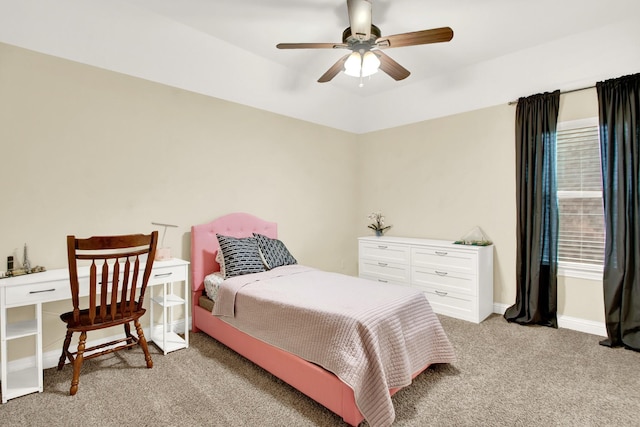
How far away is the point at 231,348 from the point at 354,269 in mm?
2653

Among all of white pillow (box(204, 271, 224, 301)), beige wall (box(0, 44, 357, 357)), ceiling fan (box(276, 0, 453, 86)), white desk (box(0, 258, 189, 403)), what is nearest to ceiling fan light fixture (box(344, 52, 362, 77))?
ceiling fan (box(276, 0, 453, 86))

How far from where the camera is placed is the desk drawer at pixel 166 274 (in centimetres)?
256

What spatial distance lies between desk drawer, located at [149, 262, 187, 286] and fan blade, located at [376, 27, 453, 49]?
240 centimetres

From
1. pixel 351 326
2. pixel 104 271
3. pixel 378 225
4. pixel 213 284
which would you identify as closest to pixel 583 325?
pixel 378 225

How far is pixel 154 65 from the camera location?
292cm

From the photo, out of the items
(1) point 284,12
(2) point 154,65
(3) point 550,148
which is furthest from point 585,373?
(2) point 154,65

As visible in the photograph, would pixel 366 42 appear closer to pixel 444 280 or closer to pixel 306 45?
pixel 306 45

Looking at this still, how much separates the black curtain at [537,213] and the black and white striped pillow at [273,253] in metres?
2.40

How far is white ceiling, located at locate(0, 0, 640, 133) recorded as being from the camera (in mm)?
2574

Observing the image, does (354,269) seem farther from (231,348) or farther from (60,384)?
(60,384)

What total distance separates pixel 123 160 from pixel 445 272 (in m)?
3.36

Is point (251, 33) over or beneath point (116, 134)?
over

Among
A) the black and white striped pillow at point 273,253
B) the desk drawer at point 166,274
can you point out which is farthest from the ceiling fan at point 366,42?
→ the desk drawer at point 166,274

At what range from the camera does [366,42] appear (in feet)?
8.37
